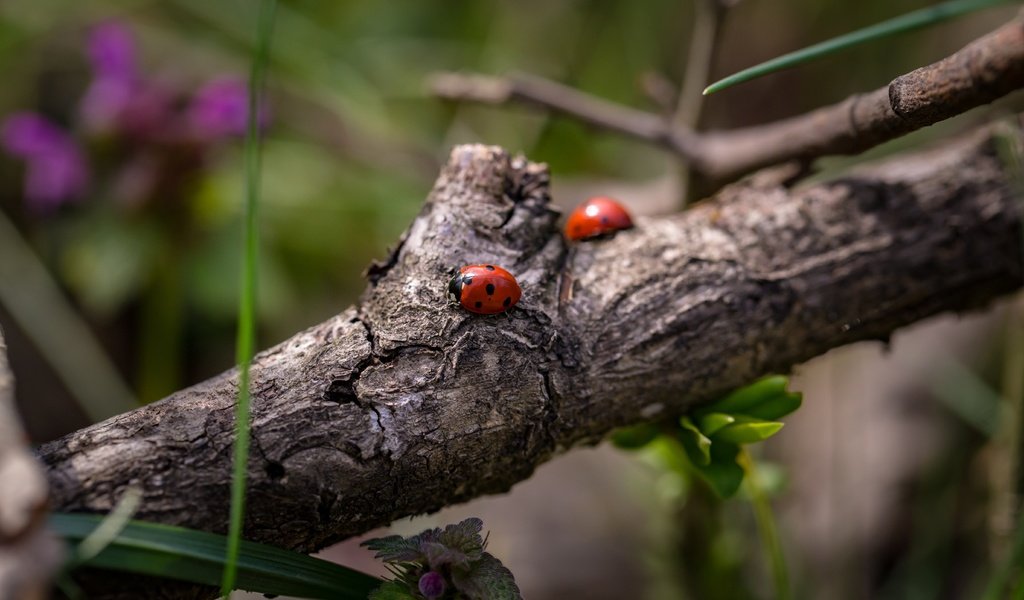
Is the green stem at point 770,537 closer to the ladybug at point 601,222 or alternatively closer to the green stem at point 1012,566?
the green stem at point 1012,566

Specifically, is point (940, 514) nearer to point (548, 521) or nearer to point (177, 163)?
point (548, 521)

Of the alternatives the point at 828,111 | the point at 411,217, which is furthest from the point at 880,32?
the point at 411,217

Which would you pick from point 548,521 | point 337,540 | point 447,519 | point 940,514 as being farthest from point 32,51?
point 940,514

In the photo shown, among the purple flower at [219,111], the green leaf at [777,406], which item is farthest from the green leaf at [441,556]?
the purple flower at [219,111]

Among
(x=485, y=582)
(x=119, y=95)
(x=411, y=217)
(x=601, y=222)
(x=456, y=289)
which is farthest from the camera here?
(x=411, y=217)

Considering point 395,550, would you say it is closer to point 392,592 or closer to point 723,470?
point 392,592

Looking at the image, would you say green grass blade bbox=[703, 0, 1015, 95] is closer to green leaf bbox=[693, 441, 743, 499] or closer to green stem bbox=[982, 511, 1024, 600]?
green leaf bbox=[693, 441, 743, 499]

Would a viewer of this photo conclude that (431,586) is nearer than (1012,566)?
Yes
